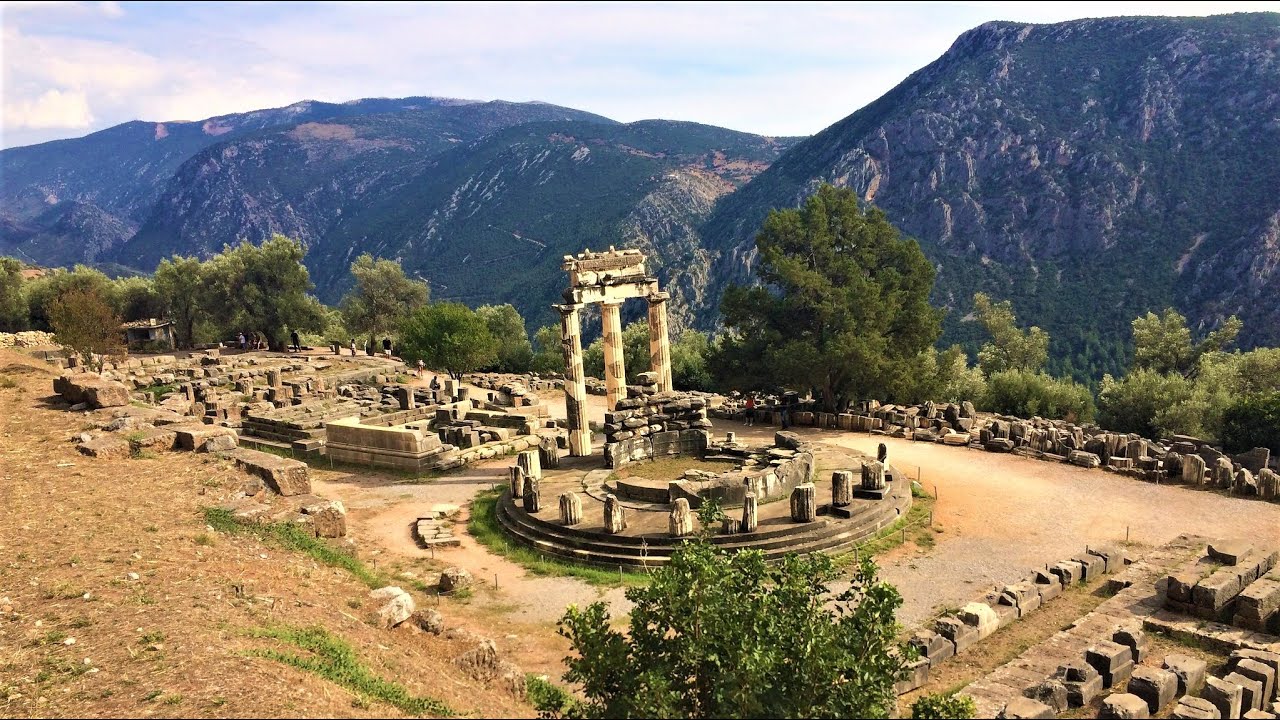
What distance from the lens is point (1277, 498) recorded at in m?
21.5

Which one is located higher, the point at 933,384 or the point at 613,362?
the point at 613,362

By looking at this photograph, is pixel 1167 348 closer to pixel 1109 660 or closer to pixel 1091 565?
pixel 1091 565

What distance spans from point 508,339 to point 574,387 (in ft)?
125

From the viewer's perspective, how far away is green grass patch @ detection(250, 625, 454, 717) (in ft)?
29.7

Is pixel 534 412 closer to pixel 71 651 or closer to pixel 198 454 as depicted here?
pixel 198 454

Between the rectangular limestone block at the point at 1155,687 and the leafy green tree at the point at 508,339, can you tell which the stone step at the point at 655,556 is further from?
the leafy green tree at the point at 508,339

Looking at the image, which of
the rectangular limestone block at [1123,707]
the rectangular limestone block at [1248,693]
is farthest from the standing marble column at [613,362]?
the rectangular limestone block at [1248,693]

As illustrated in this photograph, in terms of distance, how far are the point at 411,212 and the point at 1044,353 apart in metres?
118

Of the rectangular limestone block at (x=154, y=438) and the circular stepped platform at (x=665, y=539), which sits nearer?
the circular stepped platform at (x=665, y=539)

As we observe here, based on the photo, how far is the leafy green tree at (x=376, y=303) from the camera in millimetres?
64312

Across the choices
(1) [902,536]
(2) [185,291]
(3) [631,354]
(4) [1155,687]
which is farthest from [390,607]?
(2) [185,291]

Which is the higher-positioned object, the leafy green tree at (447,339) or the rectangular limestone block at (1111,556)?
the leafy green tree at (447,339)

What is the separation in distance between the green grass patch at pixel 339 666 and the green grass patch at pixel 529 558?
7.64m

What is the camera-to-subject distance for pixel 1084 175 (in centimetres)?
8519
